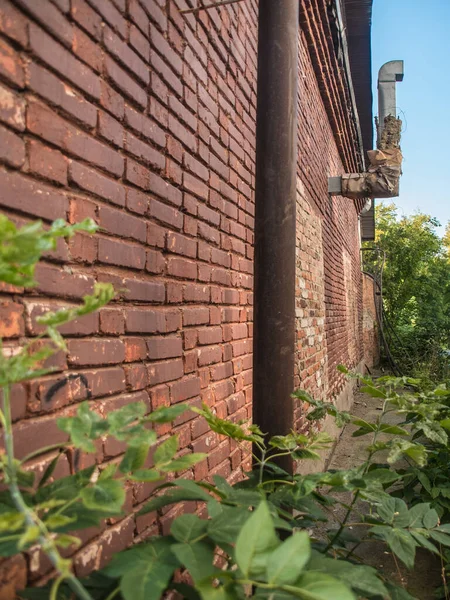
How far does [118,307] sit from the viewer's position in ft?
5.19

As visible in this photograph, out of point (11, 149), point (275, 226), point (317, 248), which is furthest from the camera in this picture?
point (317, 248)

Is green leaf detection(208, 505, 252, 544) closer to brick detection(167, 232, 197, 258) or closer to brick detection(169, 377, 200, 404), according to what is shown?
→ brick detection(169, 377, 200, 404)

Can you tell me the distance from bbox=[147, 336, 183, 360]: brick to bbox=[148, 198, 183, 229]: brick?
433mm

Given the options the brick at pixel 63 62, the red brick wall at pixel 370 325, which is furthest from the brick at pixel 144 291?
the red brick wall at pixel 370 325

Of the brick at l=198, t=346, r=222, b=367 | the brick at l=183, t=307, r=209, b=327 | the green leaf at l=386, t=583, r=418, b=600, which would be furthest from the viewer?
the brick at l=198, t=346, r=222, b=367

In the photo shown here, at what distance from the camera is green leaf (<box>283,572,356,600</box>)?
2.19ft

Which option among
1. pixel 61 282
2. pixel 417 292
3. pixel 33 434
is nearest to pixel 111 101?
pixel 61 282

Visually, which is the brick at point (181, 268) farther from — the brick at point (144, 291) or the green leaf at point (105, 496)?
the green leaf at point (105, 496)

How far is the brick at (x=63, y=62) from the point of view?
124 cm

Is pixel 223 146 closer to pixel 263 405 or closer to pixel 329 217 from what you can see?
pixel 263 405

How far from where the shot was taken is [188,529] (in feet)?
3.03

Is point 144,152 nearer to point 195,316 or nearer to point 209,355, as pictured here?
point 195,316

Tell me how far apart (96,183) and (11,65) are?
0.39m

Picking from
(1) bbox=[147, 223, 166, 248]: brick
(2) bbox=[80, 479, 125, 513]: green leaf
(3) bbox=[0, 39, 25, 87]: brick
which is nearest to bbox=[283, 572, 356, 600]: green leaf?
(2) bbox=[80, 479, 125, 513]: green leaf
